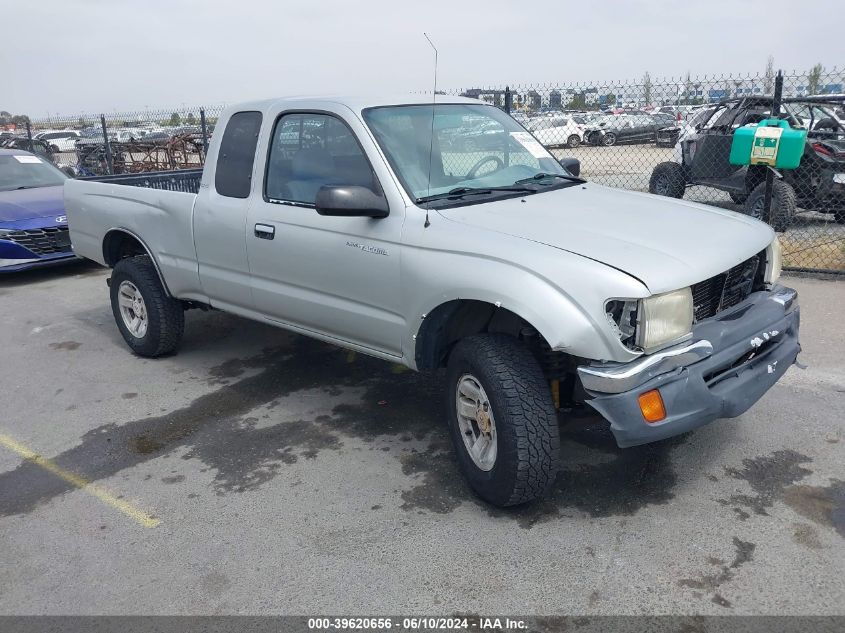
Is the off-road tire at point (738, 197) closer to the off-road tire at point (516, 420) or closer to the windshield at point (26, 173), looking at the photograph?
the off-road tire at point (516, 420)

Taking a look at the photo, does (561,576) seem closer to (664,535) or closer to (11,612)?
(664,535)

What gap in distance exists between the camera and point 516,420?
320 cm

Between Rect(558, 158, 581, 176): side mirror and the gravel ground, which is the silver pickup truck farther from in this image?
the gravel ground

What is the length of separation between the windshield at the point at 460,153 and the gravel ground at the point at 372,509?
1.43 metres

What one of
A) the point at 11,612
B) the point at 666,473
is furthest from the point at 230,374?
the point at 666,473

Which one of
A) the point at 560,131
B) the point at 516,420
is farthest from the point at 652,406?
the point at 560,131

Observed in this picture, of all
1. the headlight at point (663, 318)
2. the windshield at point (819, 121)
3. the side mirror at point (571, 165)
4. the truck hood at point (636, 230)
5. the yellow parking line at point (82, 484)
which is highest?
the windshield at point (819, 121)

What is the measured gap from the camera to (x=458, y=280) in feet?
11.2

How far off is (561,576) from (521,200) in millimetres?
1927

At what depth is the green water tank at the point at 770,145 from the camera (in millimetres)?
6852

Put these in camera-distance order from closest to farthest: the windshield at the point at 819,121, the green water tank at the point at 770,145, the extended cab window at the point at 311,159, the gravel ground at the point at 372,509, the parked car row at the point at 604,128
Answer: the gravel ground at the point at 372,509, the extended cab window at the point at 311,159, the green water tank at the point at 770,145, the windshield at the point at 819,121, the parked car row at the point at 604,128

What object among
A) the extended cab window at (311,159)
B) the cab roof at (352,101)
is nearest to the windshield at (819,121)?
the cab roof at (352,101)

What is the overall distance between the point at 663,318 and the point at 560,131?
20.2m

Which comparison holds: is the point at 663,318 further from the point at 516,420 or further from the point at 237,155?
the point at 237,155
